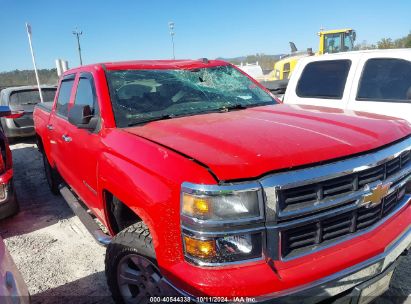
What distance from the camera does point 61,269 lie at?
11.3 feet

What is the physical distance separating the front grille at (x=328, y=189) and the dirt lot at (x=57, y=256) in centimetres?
121

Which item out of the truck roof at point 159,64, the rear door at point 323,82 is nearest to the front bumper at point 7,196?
the truck roof at point 159,64

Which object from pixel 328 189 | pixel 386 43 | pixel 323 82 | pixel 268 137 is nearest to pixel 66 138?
pixel 268 137

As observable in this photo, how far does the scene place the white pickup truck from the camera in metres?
4.81

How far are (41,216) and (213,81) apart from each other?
10.0ft

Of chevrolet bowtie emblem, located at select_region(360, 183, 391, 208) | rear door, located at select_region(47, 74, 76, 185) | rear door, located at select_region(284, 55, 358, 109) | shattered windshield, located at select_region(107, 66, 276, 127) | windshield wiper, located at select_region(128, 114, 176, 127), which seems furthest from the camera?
rear door, located at select_region(284, 55, 358, 109)

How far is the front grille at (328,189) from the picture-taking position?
1.78m

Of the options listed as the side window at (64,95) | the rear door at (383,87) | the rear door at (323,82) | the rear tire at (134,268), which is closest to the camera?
the rear tire at (134,268)

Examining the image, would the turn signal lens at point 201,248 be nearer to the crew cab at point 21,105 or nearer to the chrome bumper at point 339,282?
the chrome bumper at point 339,282

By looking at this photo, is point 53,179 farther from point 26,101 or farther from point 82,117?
point 26,101

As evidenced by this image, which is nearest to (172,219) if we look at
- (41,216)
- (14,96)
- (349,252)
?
(349,252)

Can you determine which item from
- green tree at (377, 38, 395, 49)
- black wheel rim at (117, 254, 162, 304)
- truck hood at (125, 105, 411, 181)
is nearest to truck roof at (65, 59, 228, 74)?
truck hood at (125, 105, 411, 181)

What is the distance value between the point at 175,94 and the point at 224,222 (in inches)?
70.9

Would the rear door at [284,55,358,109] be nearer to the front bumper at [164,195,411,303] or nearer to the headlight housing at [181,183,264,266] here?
the front bumper at [164,195,411,303]
